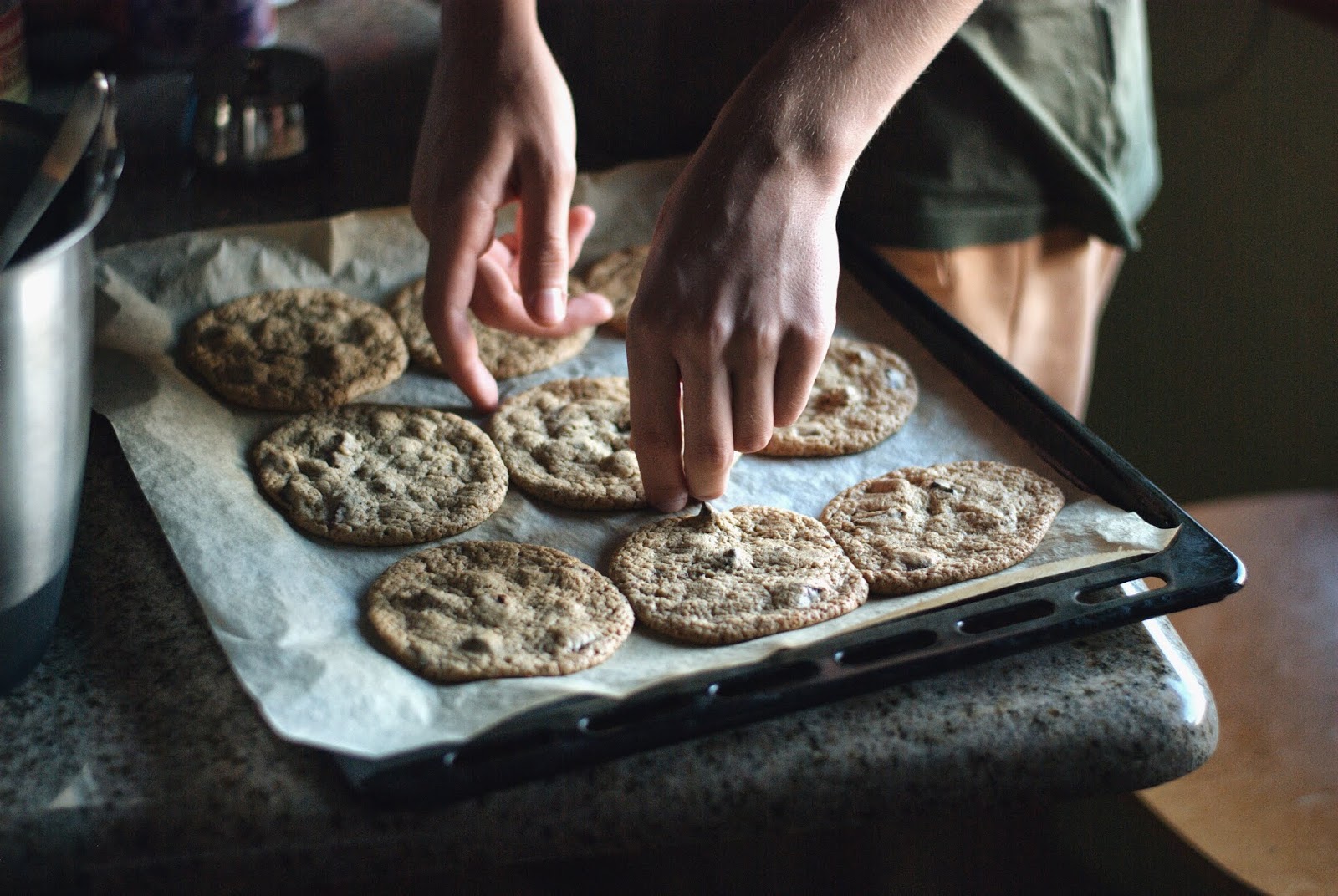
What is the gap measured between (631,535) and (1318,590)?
3.46 feet

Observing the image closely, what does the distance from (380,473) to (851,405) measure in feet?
1.55

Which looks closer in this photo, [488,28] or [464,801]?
[464,801]

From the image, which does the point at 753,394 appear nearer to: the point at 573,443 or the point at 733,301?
the point at 733,301

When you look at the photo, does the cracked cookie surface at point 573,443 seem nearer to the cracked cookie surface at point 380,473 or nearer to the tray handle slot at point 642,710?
the cracked cookie surface at point 380,473

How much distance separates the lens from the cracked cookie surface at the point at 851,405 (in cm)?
122

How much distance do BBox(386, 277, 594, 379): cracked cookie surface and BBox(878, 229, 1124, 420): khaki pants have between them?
40 cm

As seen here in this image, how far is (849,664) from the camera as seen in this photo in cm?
87

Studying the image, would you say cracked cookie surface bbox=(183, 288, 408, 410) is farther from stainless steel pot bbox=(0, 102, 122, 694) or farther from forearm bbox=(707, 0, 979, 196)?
forearm bbox=(707, 0, 979, 196)

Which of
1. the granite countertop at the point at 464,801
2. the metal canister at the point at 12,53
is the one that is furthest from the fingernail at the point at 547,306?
the metal canister at the point at 12,53

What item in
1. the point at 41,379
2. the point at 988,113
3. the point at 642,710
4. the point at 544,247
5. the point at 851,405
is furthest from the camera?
the point at 988,113

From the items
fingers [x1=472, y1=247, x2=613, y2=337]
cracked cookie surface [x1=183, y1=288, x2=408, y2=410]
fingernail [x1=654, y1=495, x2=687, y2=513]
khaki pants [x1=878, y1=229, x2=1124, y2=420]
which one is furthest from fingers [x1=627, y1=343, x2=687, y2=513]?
khaki pants [x1=878, y1=229, x2=1124, y2=420]

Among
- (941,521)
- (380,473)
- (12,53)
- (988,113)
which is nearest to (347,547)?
(380,473)

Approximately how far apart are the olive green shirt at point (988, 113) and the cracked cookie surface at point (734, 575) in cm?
51

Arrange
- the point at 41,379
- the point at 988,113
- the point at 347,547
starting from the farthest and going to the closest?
the point at 988,113 → the point at 347,547 → the point at 41,379
